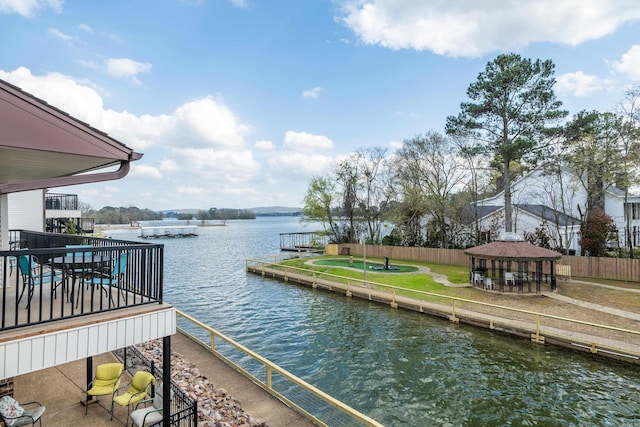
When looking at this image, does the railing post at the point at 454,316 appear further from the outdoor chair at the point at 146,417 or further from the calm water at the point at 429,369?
the outdoor chair at the point at 146,417

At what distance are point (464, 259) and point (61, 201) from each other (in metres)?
33.4

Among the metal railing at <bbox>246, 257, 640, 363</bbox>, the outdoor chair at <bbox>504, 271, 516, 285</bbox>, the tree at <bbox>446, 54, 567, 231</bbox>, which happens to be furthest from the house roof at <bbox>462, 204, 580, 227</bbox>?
the metal railing at <bbox>246, 257, 640, 363</bbox>

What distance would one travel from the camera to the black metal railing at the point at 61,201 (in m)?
25.7

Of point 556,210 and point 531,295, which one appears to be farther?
point 556,210

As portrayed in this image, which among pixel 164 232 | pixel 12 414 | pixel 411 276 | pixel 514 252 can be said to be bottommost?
pixel 411 276

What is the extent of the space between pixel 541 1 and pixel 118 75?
18.4 meters

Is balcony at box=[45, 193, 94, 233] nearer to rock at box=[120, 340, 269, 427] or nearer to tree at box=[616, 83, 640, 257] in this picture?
rock at box=[120, 340, 269, 427]

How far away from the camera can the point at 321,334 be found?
1333 cm

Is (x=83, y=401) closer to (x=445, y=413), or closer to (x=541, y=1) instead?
(x=445, y=413)

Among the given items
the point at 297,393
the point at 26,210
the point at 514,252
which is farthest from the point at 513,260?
the point at 26,210

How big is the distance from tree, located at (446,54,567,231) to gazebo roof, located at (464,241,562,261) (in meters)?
4.68

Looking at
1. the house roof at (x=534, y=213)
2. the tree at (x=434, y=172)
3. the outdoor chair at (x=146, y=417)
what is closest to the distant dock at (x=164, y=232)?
the tree at (x=434, y=172)

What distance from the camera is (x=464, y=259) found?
25.2 metres

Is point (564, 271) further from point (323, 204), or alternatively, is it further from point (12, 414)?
point (12, 414)
